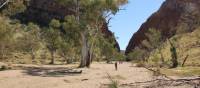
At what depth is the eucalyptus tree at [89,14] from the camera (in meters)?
57.2

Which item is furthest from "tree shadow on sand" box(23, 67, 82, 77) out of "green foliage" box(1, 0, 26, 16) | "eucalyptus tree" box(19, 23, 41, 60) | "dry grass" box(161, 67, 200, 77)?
"eucalyptus tree" box(19, 23, 41, 60)

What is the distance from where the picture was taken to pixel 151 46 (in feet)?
372

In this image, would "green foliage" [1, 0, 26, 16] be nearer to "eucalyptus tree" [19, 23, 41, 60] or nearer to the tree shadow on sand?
the tree shadow on sand

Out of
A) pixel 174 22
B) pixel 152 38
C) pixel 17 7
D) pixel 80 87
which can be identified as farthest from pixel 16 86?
pixel 174 22

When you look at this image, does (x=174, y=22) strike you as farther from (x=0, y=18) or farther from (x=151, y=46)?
(x=0, y=18)

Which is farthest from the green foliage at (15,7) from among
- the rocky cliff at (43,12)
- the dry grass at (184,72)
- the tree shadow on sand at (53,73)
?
the rocky cliff at (43,12)

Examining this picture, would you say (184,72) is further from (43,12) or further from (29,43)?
(43,12)

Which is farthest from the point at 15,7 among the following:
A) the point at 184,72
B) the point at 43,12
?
the point at 43,12

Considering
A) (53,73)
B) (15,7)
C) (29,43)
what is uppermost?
(15,7)

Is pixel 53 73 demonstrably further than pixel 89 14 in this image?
No

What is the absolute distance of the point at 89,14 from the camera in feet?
190

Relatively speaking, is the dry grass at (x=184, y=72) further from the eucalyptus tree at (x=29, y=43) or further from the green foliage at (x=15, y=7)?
the eucalyptus tree at (x=29, y=43)

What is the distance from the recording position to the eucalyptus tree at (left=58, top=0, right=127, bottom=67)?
57.2m

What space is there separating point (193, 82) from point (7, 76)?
32.7 m
